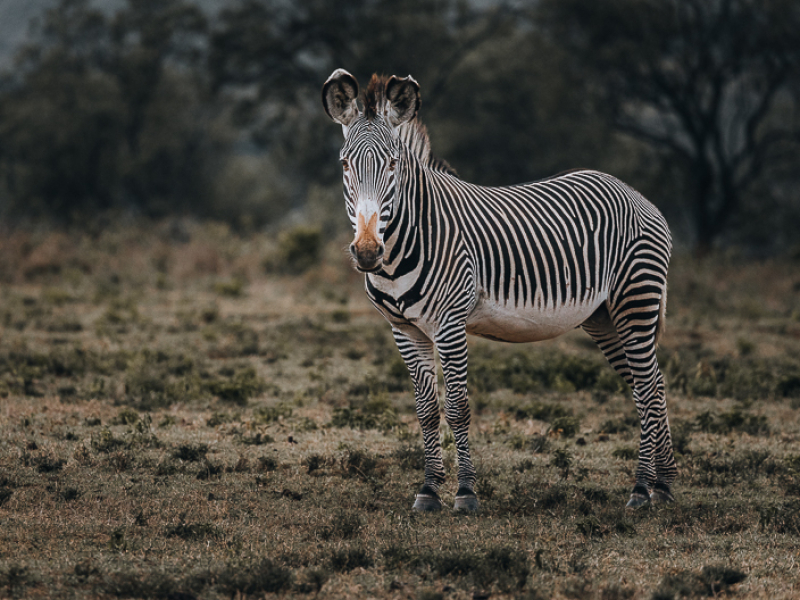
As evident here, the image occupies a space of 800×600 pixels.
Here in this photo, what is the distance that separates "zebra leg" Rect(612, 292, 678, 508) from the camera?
6531 mm

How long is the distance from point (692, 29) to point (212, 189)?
2402 centimetres

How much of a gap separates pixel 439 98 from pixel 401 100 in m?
27.0

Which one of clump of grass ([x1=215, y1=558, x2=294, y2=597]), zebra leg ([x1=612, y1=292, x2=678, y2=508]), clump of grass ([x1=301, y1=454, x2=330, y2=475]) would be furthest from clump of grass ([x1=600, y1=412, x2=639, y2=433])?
clump of grass ([x1=215, y1=558, x2=294, y2=597])

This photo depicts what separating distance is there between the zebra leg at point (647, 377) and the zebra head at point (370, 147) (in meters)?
2.18

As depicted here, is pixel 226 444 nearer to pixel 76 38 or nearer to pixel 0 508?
pixel 0 508

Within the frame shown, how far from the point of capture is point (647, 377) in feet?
21.6

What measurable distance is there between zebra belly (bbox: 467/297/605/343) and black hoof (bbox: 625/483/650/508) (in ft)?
4.17

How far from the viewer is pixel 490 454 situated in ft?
24.4

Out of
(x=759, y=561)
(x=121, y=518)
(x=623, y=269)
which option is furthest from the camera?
(x=623, y=269)

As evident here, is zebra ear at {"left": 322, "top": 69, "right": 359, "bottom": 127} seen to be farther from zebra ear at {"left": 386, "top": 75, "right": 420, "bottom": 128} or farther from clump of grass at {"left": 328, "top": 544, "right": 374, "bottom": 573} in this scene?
clump of grass at {"left": 328, "top": 544, "right": 374, "bottom": 573}

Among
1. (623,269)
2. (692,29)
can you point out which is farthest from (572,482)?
(692,29)

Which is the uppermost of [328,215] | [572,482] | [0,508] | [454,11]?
[454,11]

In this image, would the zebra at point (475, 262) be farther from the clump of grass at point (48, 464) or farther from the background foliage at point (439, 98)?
the background foliage at point (439, 98)

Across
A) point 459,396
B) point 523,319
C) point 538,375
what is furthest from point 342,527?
point 538,375
